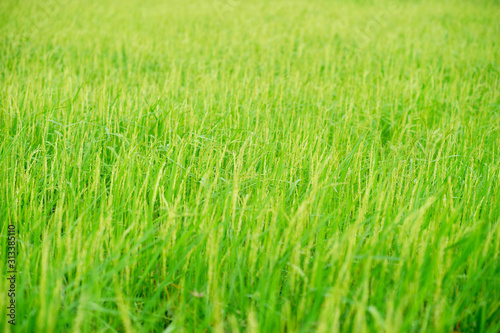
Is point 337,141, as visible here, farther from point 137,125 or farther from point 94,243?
point 94,243

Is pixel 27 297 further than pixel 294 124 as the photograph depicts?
No

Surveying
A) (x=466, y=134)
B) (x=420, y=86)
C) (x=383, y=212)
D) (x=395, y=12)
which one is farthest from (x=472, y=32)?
(x=383, y=212)

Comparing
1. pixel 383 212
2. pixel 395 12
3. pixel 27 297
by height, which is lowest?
pixel 27 297

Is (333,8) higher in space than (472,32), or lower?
higher

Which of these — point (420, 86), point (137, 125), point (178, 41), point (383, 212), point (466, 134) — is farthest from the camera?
point (178, 41)

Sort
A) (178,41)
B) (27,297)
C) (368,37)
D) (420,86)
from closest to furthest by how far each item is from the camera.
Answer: (27,297) → (420,86) → (178,41) → (368,37)

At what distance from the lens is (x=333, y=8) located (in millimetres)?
9211

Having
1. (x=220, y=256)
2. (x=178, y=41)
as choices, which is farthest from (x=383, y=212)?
(x=178, y=41)

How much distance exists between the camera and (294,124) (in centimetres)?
266

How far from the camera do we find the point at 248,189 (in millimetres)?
1885

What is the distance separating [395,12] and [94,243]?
32.0 ft

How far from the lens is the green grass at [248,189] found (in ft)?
3.82

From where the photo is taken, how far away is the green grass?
1163 millimetres

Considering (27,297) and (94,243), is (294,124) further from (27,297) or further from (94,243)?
(27,297)
